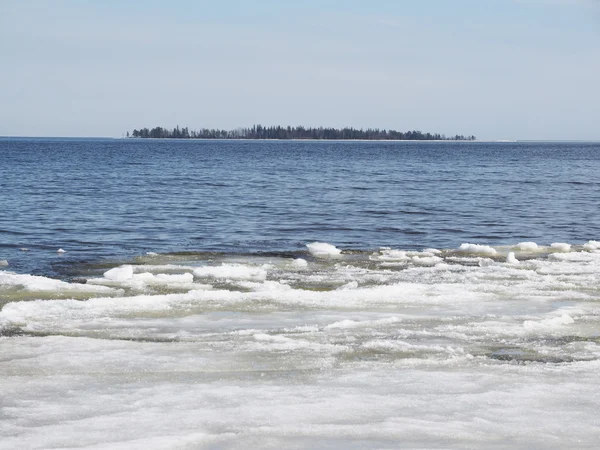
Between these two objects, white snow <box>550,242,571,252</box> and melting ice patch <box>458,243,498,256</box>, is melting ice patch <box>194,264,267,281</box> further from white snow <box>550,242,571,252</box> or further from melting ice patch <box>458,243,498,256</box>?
white snow <box>550,242,571,252</box>

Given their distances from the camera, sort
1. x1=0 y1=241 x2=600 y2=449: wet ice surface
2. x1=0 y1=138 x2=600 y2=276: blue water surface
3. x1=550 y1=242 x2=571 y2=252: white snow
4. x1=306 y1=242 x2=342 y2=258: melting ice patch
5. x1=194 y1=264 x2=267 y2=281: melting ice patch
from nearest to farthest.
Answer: x1=0 y1=241 x2=600 y2=449: wet ice surface < x1=194 y1=264 x2=267 y2=281: melting ice patch < x1=306 y1=242 x2=342 y2=258: melting ice patch < x1=550 y1=242 x2=571 y2=252: white snow < x1=0 y1=138 x2=600 y2=276: blue water surface

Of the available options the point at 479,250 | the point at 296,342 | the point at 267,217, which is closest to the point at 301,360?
the point at 296,342

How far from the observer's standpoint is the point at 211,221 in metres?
24.6

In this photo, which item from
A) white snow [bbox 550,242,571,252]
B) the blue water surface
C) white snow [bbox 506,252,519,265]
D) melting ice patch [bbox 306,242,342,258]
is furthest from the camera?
the blue water surface

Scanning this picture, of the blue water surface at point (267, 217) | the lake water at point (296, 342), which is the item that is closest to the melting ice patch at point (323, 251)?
the lake water at point (296, 342)

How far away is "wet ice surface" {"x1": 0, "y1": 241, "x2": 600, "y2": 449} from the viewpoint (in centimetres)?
630

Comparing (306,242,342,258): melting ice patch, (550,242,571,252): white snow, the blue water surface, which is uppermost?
(550,242,571,252): white snow

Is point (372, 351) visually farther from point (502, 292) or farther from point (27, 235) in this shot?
point (27, 235)

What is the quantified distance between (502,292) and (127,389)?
22.6ft

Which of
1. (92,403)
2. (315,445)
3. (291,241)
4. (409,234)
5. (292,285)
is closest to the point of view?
(315,445)

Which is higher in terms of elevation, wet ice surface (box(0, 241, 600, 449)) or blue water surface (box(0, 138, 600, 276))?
wet ice surface (box(0, 241, 600, 449))

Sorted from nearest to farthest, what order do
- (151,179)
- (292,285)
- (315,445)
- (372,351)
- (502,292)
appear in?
(315,445) → (372,351) → (502,292) → (292,285) → (151,179)

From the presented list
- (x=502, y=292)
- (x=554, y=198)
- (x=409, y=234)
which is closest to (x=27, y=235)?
(x=409, y=234)

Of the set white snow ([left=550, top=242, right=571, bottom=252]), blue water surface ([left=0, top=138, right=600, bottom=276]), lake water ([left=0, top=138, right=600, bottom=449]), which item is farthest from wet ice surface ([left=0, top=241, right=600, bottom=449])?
blue water surface ([left=0, top=138, right=600, bottom=276])
